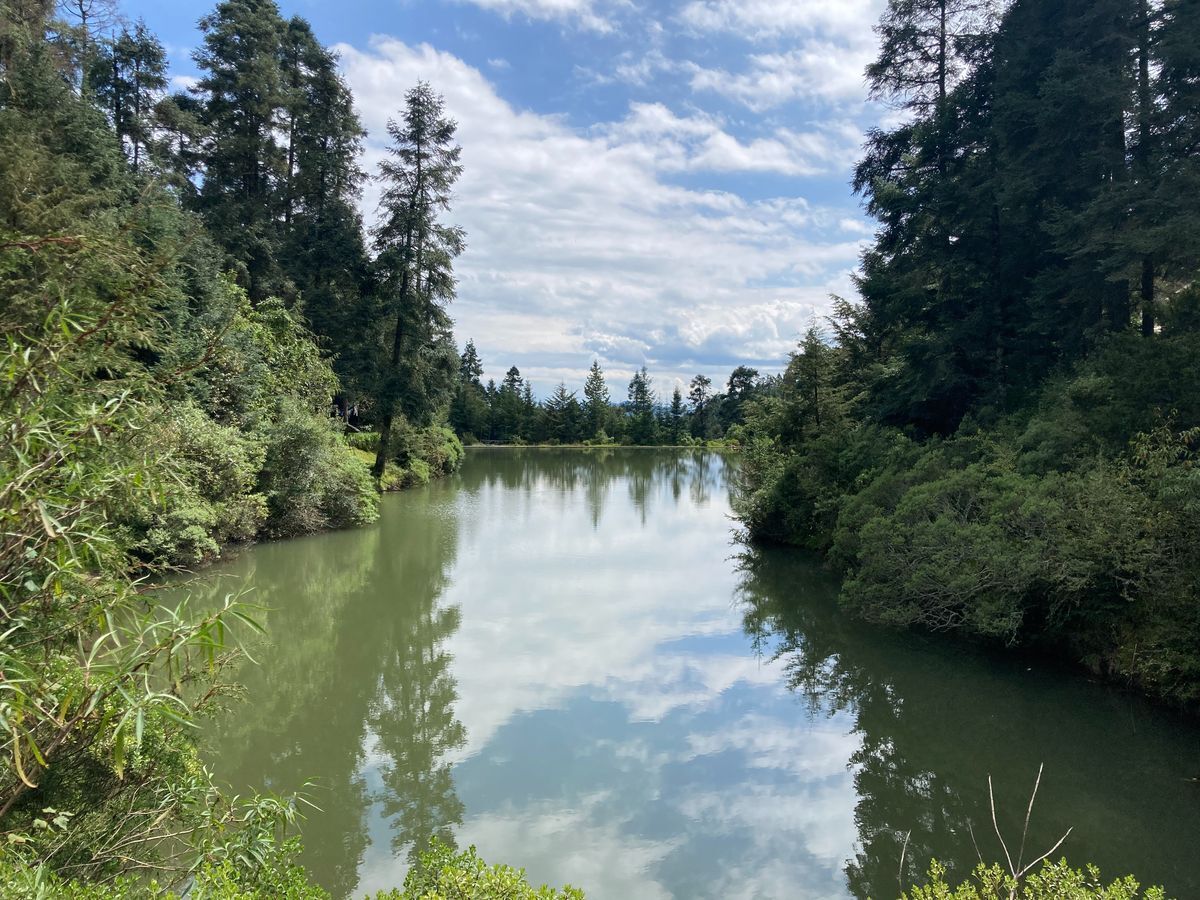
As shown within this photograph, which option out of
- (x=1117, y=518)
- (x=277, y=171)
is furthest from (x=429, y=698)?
(x=277, y=171)

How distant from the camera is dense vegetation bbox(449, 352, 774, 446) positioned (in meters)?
64.7

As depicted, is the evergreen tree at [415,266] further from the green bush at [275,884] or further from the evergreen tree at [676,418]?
the evergreen tree at [676,418]

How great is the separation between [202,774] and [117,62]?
25656mm

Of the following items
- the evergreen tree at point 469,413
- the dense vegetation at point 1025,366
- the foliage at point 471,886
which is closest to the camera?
the foliage at point 471,886

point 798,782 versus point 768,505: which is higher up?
point 768,505

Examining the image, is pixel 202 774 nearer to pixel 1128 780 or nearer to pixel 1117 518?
pixel 1128 780

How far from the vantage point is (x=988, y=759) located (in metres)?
6.14

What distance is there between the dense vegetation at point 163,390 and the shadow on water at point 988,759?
4380 millimetres

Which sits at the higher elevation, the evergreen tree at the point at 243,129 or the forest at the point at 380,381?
the evergreen tree at the point at 243,129

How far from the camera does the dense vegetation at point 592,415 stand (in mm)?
64688

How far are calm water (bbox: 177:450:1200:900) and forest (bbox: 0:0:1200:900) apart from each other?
0.81 metres

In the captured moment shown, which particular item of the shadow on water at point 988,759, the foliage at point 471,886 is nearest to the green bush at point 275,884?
the foliage at point 471,886

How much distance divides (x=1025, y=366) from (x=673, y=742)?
11.7 meters

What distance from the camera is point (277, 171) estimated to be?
26.9m
